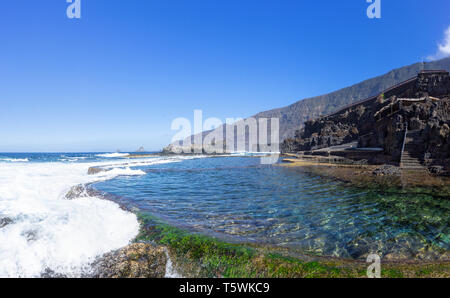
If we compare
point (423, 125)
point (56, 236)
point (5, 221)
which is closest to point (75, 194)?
point (5, 221)

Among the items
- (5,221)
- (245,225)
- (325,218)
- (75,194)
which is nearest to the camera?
(5,221)

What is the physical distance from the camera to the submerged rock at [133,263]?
356 cm

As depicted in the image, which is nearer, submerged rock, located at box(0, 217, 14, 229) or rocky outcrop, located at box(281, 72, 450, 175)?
submerged rock, located at box(0, 217, 14, 229)

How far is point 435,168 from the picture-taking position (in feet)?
52.7

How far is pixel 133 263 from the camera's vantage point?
3.86 meters

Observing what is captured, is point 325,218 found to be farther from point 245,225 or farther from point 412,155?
point 412,155

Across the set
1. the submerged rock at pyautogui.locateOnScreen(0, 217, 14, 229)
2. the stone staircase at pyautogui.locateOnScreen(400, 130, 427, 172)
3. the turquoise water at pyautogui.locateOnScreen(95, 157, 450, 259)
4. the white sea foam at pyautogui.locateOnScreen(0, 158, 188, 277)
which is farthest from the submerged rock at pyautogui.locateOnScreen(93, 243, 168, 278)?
the stone staircase at pyautogui.locateOnScreen(400, 130, 427, 172)

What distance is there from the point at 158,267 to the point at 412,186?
14809 mm

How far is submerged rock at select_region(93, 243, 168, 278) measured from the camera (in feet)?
11.7

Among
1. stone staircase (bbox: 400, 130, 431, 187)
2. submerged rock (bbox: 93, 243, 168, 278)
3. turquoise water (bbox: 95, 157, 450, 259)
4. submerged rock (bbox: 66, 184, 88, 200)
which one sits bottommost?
turquoise water (bbox: 95, 157, 450, 259)

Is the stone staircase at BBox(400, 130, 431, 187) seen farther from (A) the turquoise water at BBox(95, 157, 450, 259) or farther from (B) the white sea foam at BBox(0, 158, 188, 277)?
(B) the white sea foam at BBox(0, 158, 188, 277)

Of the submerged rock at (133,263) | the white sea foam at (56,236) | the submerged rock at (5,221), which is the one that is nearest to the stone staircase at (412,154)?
the submerged rock at (133,263)
